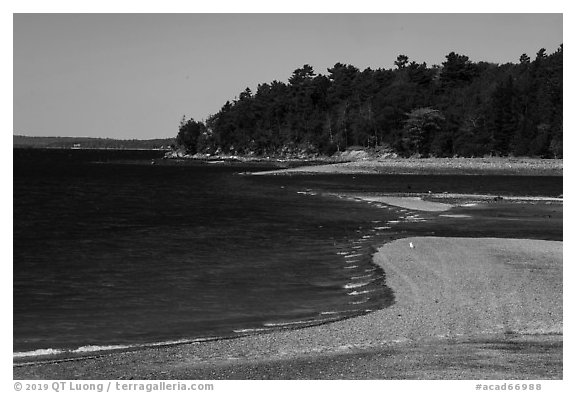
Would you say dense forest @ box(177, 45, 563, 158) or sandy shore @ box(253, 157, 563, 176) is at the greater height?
dense forest @ box(177, 45, 563, 158)

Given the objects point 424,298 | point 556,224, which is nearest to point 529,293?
point 424,298

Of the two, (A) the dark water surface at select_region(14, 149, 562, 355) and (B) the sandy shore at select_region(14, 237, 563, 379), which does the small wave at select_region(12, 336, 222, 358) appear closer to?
(A) the dark water surface at select_region(14, 149, 562, 355)

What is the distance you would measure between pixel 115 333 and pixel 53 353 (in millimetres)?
2190

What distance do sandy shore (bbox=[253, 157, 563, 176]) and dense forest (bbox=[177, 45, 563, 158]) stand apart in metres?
8.39

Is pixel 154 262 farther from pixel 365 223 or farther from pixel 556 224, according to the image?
pixel 556 224

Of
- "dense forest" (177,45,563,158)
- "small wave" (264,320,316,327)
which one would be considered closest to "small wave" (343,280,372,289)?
"small wave" (264,320,316,327)

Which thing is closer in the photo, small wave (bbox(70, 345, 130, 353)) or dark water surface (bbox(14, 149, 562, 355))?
small wave (bbox(70, 345, 130, 353))

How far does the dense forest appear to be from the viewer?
135 m

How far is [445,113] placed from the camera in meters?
156

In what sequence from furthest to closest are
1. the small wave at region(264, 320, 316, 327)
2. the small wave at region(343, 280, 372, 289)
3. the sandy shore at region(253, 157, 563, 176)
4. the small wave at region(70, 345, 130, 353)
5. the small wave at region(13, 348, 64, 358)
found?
the sandy shore at region(253, 157, 563, 176)
the small wave at region(343, 280, 372, 289)
the small wave at region(264, 320, 316, 327)
the small wave at region(70, 345, 130, 353)
the small wave at region(13, 348, 64, 358)

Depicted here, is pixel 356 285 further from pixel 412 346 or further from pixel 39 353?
pixel 39 353

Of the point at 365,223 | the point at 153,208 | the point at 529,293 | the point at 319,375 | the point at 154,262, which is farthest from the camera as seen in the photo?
the point at 153,208

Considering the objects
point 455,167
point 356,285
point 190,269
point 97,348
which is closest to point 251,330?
point 97,348

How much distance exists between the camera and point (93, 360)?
15.9 m
